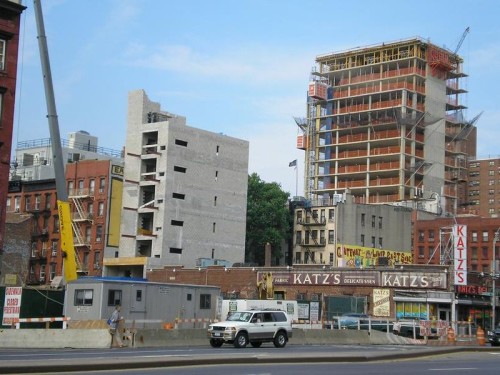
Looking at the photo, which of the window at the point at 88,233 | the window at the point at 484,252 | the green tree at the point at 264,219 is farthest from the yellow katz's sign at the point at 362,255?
the window at the point at 88,233

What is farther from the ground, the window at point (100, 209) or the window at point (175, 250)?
the window at point (100, 209)

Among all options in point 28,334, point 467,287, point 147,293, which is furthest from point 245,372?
point 467,287

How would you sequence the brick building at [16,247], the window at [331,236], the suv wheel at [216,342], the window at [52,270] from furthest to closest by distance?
the window at [331,236]
the window at [52,270]
the brick building at [16,247]
the suv wheel at [216,342]

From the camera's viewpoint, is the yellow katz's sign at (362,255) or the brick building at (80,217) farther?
the brick building at (80,217)

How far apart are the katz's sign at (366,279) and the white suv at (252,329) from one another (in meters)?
38.6

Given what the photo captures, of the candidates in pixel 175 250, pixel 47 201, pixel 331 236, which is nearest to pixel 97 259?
pixel 175 250

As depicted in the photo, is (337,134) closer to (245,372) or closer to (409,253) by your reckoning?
(409,253)

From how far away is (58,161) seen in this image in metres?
48.6

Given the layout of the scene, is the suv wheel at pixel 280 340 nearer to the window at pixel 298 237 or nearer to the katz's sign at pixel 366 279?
the katz's sign at pixel 366 279

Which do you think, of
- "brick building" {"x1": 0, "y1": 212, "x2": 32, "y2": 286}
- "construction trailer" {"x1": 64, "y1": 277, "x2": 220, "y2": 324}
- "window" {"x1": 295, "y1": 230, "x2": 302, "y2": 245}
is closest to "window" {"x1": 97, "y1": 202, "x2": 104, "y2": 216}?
"brick building" {"x1": 0, "y1": 212, "x2": 32, "y2": 286}

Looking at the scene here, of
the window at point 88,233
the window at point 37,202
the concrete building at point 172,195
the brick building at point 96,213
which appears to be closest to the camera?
the concrete building at point 172,195

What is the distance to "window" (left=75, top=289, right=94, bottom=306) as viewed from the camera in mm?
46781

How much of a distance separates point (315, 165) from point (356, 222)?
40.1 m

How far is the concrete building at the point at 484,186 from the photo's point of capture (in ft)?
634
